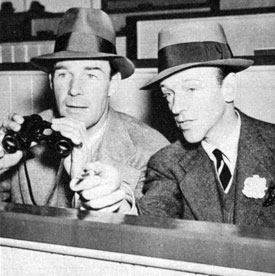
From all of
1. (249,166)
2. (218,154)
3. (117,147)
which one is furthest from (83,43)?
(249,166)

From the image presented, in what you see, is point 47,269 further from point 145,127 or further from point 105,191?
point 145,127

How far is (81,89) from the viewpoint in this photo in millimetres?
1640

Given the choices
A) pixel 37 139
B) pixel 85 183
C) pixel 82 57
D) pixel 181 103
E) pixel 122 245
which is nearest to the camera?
pixel 122 245

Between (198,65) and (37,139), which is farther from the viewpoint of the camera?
(198,65)

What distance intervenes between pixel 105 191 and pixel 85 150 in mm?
410

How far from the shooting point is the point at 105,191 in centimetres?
104

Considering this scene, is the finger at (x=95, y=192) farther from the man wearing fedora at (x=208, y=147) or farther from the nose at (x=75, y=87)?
the nose at (x=75, y=87)

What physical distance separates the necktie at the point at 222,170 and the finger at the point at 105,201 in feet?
1.59

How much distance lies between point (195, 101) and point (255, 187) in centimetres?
33

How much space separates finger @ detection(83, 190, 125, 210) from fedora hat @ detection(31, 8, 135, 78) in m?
0.71

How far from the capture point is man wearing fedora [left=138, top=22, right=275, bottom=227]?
4.57 ft

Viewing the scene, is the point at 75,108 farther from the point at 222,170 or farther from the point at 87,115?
the point at 222,170

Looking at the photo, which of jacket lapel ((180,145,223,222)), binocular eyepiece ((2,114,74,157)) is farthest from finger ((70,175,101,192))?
jacket lapel ((180,145,223,222))

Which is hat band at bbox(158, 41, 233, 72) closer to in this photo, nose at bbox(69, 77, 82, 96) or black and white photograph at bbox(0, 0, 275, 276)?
black and white photograph at bbox(0, 0, 275, 276)
